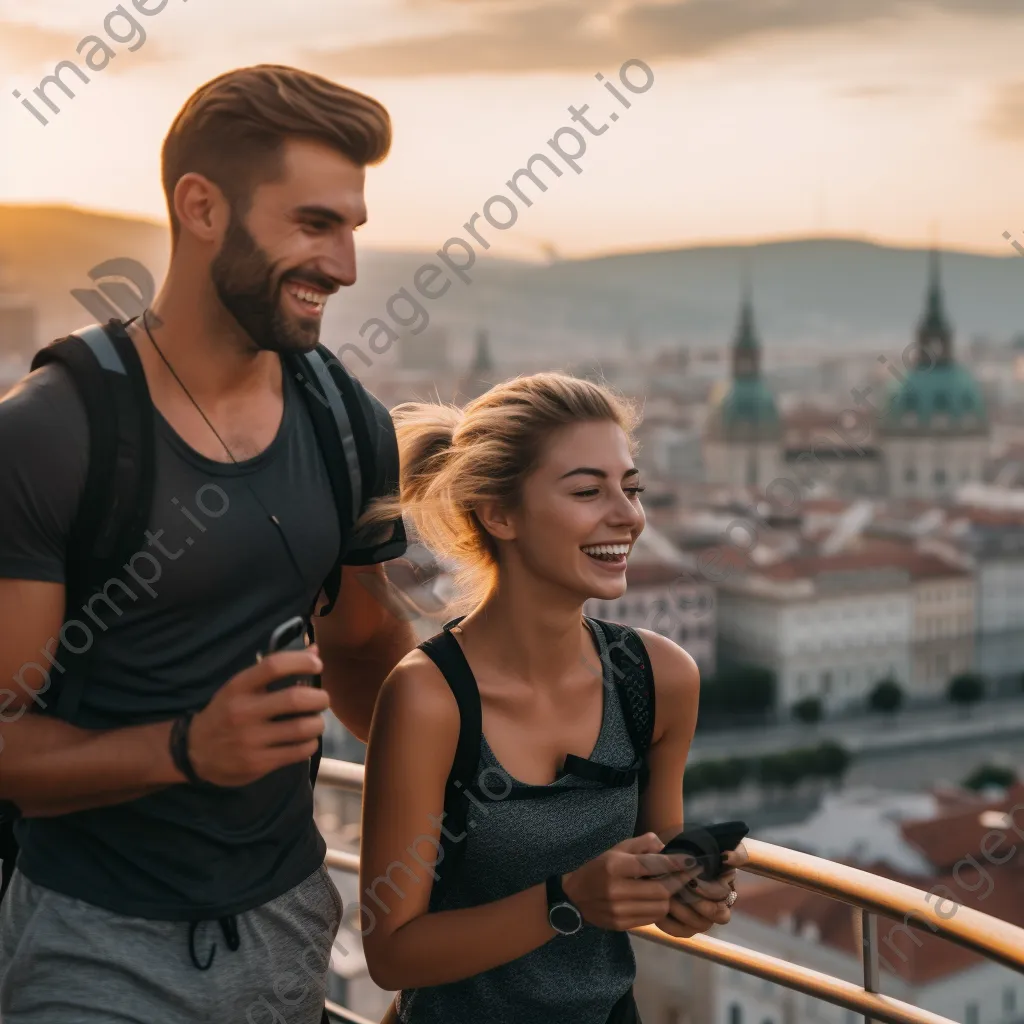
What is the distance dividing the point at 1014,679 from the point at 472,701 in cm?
5132

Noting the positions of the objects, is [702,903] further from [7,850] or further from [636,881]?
[7,850]

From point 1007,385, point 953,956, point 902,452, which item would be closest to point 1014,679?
point 902,452

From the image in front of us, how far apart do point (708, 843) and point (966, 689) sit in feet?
159

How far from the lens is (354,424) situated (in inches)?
50.8

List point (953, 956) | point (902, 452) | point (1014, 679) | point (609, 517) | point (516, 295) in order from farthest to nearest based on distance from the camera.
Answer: point (516, 295) < point (902, 452) < point (1014, 679) < point (953, 956) < point (609, 517)

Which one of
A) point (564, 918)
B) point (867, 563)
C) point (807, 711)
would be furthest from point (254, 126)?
point (867, 563)

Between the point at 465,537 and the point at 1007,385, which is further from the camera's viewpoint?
the point at 1007,385

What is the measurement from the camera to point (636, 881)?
44.8 inches

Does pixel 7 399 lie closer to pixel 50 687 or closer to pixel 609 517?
pixel 50 687

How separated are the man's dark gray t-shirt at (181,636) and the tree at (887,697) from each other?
46.2m

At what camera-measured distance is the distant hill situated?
72625 mm

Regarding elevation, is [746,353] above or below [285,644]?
above

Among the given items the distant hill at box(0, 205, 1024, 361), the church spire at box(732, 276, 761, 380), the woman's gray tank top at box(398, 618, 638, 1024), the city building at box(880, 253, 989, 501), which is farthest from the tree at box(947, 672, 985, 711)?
the woman's gray tank top at box(398, 618, 638, 1024)

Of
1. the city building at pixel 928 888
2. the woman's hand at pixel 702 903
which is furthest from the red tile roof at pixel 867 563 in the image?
the woman's hand at pixel 702 903
